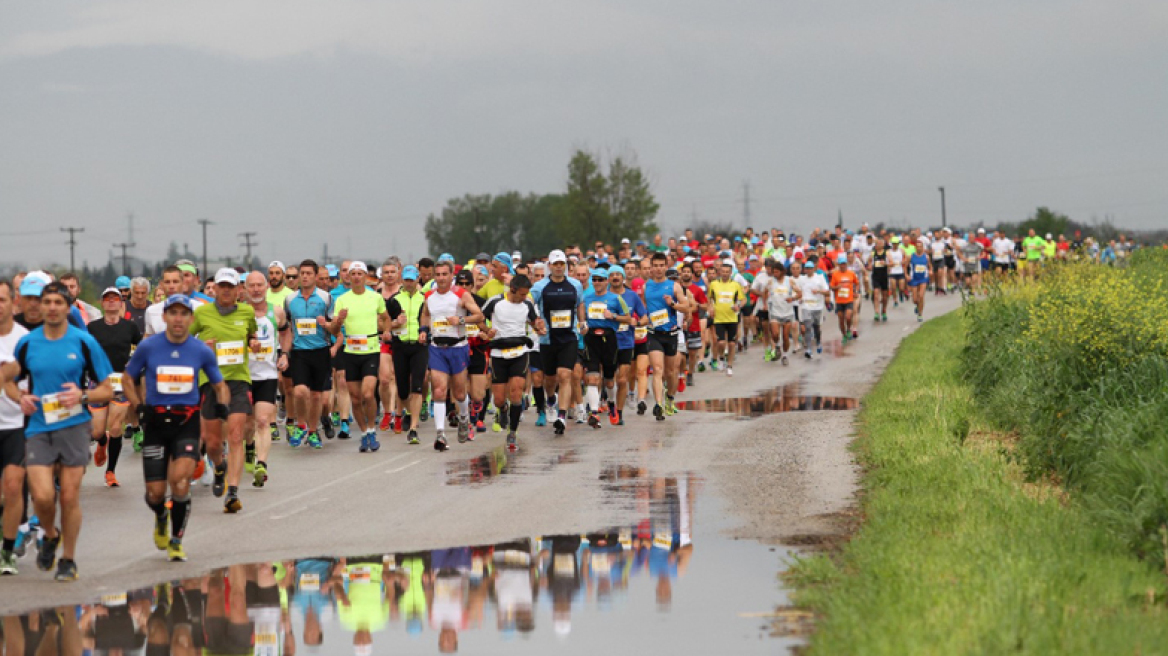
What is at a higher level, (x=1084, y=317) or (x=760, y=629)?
(x=1084, y=317)

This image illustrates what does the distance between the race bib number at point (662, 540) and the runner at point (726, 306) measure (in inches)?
612

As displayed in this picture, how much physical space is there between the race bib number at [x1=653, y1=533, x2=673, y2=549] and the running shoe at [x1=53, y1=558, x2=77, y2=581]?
397 cm

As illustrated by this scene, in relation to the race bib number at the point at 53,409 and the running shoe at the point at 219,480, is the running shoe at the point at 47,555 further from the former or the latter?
the running shoe at the point at 219,480

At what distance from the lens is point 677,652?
7.63 m

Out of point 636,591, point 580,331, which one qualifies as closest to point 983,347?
point 580,331

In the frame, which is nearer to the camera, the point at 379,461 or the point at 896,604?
the point at 896,604

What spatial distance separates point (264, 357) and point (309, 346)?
341 cm

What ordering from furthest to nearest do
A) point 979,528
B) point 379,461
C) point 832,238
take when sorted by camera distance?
1. point 832,238
2. point 379,461
3. point 979,528

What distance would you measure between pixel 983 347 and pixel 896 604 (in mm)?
14302

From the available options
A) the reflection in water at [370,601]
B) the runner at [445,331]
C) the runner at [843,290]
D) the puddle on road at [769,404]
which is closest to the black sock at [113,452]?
the runner at [445,331]

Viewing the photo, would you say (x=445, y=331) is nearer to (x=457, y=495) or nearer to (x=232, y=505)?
(x=457, y=495)

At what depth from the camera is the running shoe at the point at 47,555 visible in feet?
33.8

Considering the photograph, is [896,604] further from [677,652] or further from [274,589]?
[274,589]

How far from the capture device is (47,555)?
10.3m
